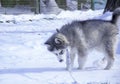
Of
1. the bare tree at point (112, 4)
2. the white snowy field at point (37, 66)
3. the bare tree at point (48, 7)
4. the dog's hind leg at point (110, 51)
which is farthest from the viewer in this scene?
the bare tree at point (48, 7)

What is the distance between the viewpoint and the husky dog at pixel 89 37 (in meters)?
8.18

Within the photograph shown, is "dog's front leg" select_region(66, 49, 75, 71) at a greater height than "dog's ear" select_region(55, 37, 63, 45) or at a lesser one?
lesser

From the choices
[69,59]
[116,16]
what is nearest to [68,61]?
[69,59]

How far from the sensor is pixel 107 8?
17125 mm

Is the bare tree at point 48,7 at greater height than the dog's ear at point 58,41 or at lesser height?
lesser

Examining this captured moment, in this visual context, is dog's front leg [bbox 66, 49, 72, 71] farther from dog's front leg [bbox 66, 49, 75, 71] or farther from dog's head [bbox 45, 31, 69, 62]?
dog's head [bbox 45, 31, 69, 62]

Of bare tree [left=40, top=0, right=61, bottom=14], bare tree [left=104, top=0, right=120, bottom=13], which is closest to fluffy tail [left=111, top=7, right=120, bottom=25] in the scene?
bare tree [left=104, top=0, right=120, bottom=13]

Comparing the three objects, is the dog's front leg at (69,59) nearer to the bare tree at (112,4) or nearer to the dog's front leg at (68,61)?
the dog's front leg at (68,61)

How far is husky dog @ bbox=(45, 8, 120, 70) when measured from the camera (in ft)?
26.8

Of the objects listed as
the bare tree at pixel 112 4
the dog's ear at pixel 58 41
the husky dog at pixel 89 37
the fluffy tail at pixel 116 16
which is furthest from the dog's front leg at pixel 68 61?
the bare tree at pixel 112 4

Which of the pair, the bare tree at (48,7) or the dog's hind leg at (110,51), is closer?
the dog's hind leg at (110,51)

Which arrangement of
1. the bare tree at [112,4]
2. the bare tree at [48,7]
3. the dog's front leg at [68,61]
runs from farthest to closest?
the bare tree at [48,7] < the bare tree at [112,4] < the dog's front leg at [68,61]

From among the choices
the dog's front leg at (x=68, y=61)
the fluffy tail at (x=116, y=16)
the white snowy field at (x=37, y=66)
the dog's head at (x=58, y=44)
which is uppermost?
the fluffy tail at (x=116, y=16)

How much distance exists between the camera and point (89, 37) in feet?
27.4
